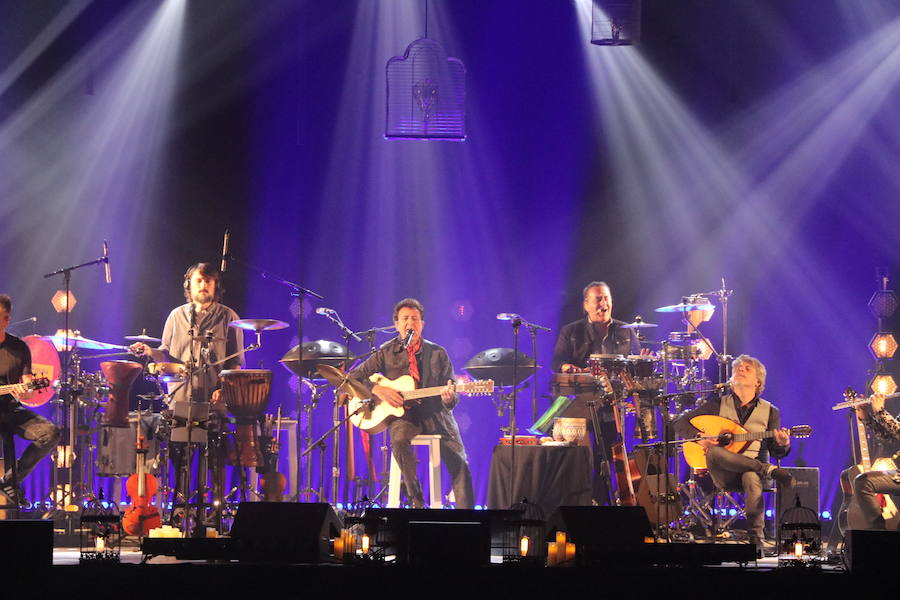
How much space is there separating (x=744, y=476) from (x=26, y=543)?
6.00 m

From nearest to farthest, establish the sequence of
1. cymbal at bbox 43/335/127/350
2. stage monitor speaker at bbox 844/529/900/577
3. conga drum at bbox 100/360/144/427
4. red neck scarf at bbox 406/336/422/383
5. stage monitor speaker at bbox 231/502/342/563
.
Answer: stage monitor speaker at bbox 844/529/900/577 < stage monitor speaker at bbox 231/502/342/563 < conga drum at bbox 100/360/144/427 < cymbal at bbox 43/335/127/350 < red neck scarf at bbox 406/336/422/383

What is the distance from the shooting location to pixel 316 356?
10.9m

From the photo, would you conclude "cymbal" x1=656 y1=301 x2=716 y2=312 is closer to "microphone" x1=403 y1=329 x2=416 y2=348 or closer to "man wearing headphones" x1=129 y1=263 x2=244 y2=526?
"microphone" x1=403 y1=329 x2=416 y2=348

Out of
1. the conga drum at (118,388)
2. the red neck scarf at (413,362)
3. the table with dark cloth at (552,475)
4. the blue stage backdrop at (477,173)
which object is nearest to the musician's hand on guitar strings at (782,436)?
the table with dark cloth at (552,475)

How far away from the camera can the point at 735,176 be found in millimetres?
13188

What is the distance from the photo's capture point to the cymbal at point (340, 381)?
1062 cm

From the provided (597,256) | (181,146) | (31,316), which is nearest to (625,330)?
(597,256)

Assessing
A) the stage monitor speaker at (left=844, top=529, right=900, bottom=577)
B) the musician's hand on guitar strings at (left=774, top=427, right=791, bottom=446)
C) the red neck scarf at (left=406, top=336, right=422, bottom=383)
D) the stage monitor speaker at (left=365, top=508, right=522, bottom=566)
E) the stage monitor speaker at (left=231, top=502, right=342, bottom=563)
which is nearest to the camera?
the stage monitor speaker at (left=844, top=529, right=900, bottom=577)

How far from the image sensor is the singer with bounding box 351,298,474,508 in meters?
11.0

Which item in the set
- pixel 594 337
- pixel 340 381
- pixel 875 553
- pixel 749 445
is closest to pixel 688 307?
pixel 594 337

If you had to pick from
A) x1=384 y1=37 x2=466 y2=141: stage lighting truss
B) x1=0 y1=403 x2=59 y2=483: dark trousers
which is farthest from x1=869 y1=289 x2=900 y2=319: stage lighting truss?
x1=0 y1=403 x2=59 y2=483: dark trousers

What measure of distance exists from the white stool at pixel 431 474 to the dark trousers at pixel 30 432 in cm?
303

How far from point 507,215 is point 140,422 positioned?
505cm

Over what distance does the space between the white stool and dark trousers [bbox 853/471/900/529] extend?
12.4ft
